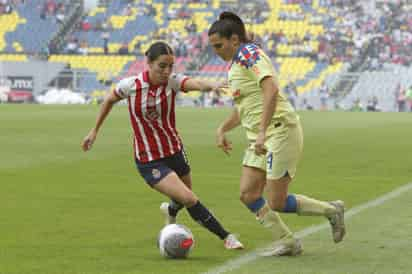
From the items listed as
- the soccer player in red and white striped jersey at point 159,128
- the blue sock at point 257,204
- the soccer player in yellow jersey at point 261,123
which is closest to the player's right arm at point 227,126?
the soccer player in yellow jersey at point 261,123

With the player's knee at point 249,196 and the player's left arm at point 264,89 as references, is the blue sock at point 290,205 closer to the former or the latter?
the player's knee at point 249,196

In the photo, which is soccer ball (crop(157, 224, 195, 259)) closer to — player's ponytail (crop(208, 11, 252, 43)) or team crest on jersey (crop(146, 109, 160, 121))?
team crest on jersey (crop(146, 109, 160, 121))

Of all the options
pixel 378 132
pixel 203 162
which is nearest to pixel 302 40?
pixel 378 132

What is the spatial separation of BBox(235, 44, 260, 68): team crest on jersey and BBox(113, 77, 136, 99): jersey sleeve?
959 millimetres

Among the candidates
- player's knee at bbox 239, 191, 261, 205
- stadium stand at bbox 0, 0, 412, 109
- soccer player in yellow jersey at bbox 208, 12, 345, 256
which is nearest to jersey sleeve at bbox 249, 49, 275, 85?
soccer player in yellow jersey at bbox 208, 12, 345, 256

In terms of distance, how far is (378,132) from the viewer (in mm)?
28094

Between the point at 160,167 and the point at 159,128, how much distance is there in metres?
0.31

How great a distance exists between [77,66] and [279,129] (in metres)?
46.9

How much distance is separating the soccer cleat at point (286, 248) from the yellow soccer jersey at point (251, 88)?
81cm

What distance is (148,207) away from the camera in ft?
37.4

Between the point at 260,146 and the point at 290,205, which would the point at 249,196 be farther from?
the point at 260,146

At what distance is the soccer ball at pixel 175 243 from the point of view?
306 inches

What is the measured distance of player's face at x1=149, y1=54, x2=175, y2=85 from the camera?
799cm

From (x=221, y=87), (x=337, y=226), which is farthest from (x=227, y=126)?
(x=337, y=226)
